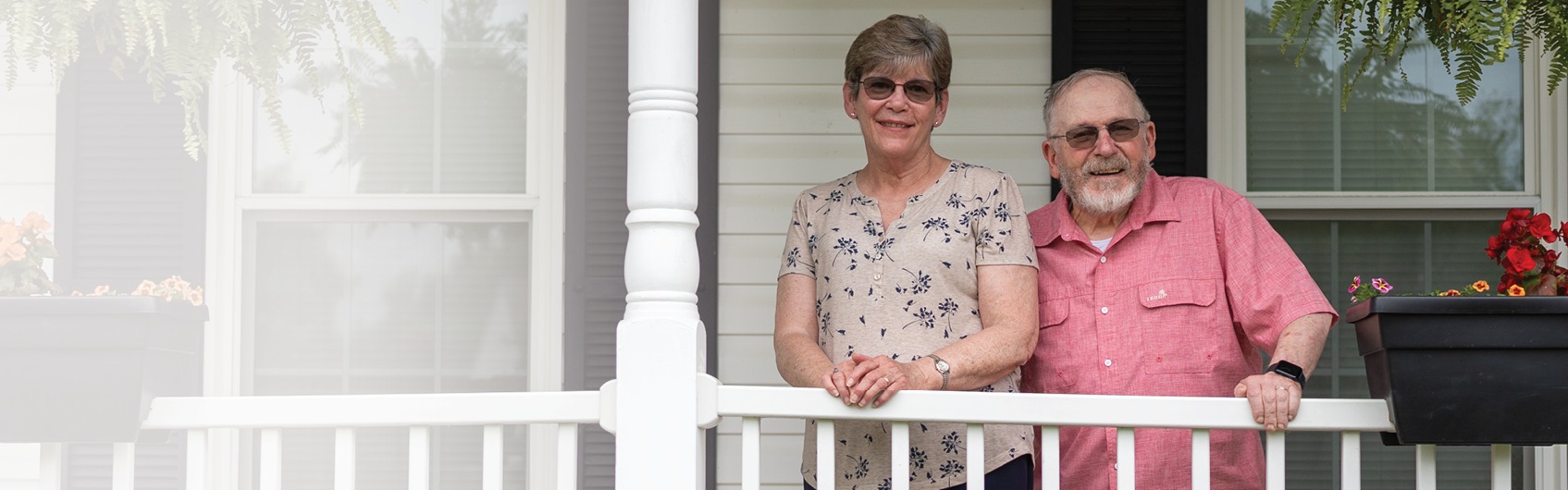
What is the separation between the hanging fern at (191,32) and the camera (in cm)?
239

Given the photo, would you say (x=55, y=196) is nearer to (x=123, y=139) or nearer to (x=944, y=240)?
(x=123, y=139)

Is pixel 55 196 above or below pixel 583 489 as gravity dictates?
above

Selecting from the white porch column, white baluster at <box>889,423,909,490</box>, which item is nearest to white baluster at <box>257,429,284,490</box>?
the white porch column

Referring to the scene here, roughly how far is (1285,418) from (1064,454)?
435mm

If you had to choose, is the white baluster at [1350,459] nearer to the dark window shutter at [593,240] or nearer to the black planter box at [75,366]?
the dark window shutter at [593,240]

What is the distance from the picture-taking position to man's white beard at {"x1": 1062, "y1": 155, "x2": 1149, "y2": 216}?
2.36 meters

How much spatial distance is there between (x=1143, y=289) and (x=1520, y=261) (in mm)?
600

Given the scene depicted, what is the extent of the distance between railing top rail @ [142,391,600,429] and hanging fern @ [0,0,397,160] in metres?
0.62

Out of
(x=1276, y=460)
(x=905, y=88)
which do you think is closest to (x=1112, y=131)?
(x=905, y=88)

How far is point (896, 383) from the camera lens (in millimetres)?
2094

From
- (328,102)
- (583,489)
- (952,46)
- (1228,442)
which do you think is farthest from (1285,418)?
(328,102)

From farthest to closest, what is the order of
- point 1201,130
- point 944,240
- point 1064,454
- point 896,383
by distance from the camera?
point 1201,130
point 1064,454
point 944,240
point 896,383

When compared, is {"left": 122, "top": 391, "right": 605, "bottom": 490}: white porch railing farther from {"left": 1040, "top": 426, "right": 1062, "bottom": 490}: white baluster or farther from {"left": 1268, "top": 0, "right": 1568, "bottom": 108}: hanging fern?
{"left": 1268, "top": 0, "right": 1568, "bottom": 108}: hanging fern

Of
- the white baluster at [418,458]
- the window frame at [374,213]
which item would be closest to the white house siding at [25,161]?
the window frame at [374,213]
